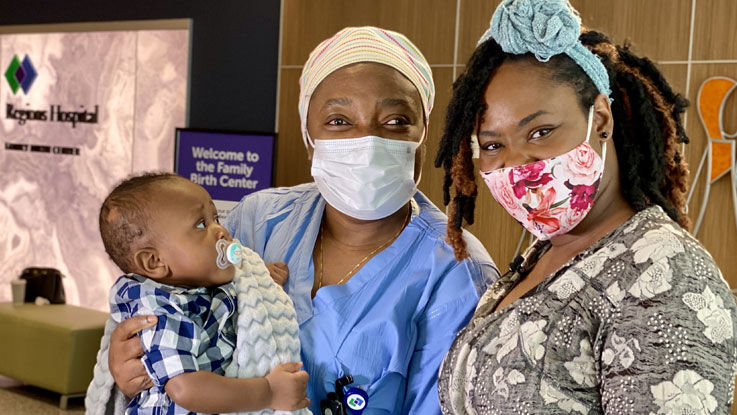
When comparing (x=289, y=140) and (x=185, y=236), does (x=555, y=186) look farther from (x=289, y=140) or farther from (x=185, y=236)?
(x=289, y=140)

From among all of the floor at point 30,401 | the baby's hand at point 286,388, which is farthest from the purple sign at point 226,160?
the baby's hand at point 286,388

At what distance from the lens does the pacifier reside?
182 cm

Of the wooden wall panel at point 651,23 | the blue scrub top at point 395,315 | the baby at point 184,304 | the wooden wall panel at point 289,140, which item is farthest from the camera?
the wooden wall panel at point 289,140

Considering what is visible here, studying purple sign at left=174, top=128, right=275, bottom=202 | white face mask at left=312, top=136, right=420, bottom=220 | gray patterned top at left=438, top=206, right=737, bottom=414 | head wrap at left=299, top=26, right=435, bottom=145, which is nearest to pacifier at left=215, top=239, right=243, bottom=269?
white face mask at left=312, top=136, right=420, bottom=220

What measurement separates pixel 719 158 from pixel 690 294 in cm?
348

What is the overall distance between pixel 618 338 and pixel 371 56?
968 mm

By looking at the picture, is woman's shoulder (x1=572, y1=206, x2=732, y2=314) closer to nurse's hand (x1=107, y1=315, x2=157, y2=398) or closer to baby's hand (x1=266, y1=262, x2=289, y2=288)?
baby's hand (x1=266, y1=262, x2=289, y2=288)

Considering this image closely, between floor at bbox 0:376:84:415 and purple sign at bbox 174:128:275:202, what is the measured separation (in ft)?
5.75

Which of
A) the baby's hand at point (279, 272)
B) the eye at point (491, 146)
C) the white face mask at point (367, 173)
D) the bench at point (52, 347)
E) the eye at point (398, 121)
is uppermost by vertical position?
the eye at point (398, 121)

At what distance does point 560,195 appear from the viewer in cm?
149

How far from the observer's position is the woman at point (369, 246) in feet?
6.11

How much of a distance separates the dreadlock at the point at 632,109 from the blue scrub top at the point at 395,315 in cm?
37

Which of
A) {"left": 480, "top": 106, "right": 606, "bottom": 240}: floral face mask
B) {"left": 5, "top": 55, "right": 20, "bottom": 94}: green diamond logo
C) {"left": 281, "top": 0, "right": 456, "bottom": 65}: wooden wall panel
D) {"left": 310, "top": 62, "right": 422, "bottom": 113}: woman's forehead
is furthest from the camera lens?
{"left": 5, "top": 55, "right": 20, "bottom": 94}: green diamond logo

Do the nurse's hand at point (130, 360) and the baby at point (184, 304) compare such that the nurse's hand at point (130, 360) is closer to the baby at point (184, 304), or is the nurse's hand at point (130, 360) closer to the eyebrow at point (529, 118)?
the baby at point (184, 304)
